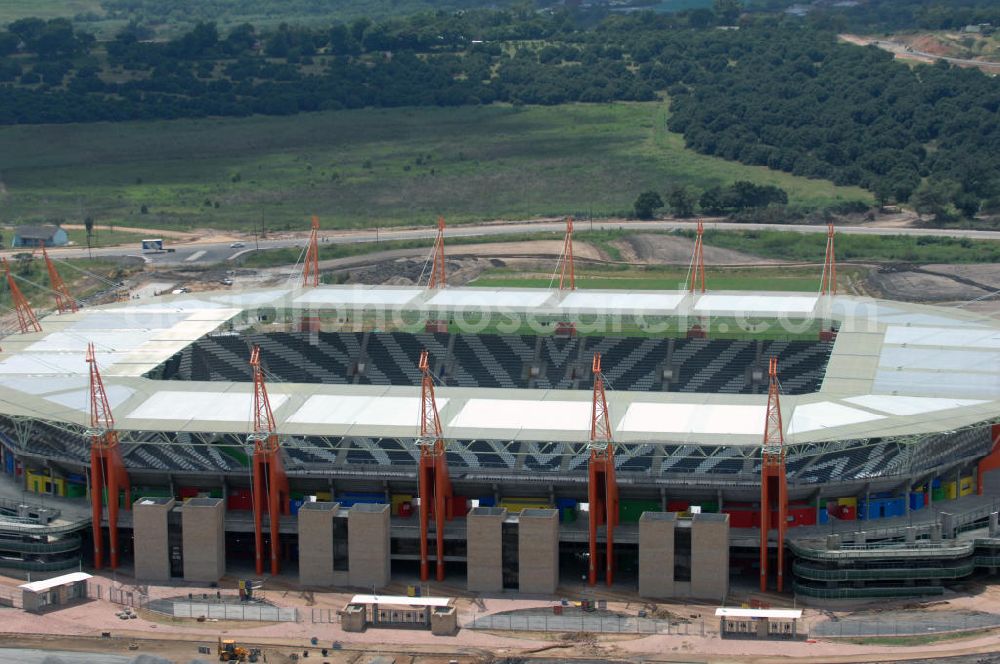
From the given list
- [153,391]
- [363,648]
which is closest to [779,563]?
[363,648]

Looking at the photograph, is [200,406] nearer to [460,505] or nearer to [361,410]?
[361,410]

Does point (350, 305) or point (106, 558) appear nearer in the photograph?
point (106, 558)

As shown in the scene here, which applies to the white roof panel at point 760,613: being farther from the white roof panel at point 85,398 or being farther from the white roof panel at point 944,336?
the white roof panel at point 85,398

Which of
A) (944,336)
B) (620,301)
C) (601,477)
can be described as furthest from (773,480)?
(620,301)

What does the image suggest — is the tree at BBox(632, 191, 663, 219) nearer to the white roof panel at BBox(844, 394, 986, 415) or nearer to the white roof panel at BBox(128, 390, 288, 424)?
the white roof panel at BBox(844, 394, 986, 415)

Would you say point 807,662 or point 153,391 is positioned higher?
point 153,391

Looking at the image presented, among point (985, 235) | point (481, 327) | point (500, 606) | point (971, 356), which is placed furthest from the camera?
point (985, 235)

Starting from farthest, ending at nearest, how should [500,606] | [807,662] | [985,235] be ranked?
[985,235] < [500,606] < [807,662]

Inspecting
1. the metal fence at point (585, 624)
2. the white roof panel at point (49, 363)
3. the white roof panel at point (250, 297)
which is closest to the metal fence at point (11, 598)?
the white roof panel at point (49, 363)

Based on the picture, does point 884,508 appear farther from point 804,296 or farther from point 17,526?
point 17,526
